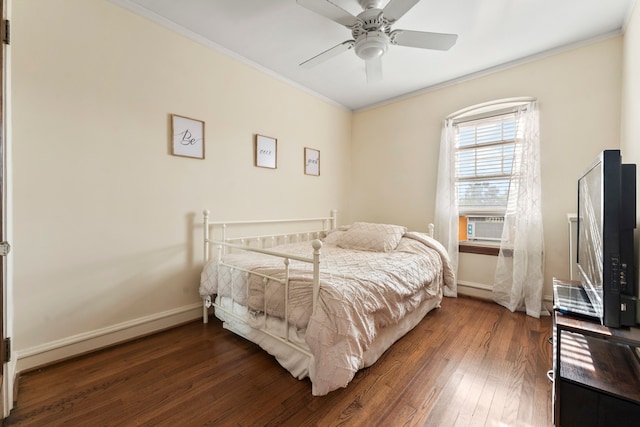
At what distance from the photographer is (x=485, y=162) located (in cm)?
296

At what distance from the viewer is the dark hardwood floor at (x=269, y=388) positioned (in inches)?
50.9

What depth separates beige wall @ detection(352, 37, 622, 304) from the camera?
2.34 m

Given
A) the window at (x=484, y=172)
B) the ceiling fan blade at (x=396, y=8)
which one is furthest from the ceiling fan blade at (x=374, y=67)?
the window at (x=484, y=172)

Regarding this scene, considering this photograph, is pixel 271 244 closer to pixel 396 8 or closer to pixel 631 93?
pixel 396 8

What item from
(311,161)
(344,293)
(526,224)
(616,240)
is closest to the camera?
(616,240)

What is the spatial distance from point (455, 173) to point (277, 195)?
209 centimetres

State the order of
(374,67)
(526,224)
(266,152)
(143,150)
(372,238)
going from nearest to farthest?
(143,150)
(374,67)
(526,224)
(372,238)
(266,152)

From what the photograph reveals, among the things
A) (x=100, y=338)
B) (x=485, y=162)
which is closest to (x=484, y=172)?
(x=485, y=162)

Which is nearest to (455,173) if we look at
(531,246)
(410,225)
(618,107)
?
(410,225)

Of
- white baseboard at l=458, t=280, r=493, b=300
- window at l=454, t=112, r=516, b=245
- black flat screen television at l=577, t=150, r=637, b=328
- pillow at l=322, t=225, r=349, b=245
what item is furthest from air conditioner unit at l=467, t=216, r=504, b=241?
black flat screen television at l=577, t=150, r=637, b=328

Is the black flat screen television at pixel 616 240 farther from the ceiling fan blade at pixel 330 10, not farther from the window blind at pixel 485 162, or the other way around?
the window blind at pixel 485 162

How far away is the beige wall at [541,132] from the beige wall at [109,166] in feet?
6.26

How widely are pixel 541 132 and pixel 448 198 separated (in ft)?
3.42

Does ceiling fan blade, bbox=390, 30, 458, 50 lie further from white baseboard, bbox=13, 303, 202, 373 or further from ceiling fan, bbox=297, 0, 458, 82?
white baseboard, bbox=13, 303, 202, 373
